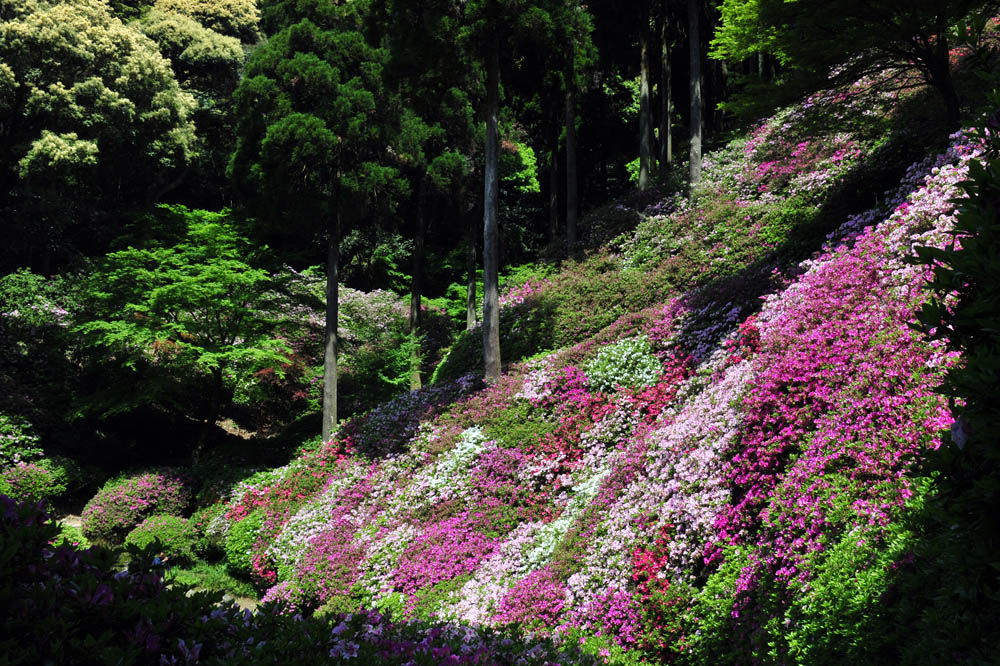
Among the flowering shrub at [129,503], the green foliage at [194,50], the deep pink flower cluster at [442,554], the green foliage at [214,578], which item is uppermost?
the green foliage at [194,50]

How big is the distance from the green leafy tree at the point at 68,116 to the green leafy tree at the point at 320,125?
8.98 m

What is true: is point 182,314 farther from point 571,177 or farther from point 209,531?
point 571,177

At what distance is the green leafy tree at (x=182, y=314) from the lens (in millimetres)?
16094

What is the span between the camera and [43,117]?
21891 mm

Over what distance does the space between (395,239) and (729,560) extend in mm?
26381

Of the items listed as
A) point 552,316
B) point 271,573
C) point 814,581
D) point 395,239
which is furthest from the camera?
point 395,239

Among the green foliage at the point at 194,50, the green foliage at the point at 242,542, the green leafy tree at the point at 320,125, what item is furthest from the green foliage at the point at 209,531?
the green foliage at the point at 194,50

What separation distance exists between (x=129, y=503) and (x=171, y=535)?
5.88 feet

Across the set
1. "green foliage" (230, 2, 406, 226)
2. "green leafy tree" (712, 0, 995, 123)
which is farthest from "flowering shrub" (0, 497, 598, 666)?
"green foliage" (230, 2, 406, 226)

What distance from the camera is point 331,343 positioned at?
17219 mm

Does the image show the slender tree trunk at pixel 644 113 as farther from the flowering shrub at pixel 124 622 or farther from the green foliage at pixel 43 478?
the green foliage at pixel 43 478

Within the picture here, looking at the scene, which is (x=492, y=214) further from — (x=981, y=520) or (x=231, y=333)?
(x=981, y=520)

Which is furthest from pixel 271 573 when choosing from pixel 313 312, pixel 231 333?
pixel 313 312

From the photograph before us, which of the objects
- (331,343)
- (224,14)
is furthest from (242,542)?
(224,14)
